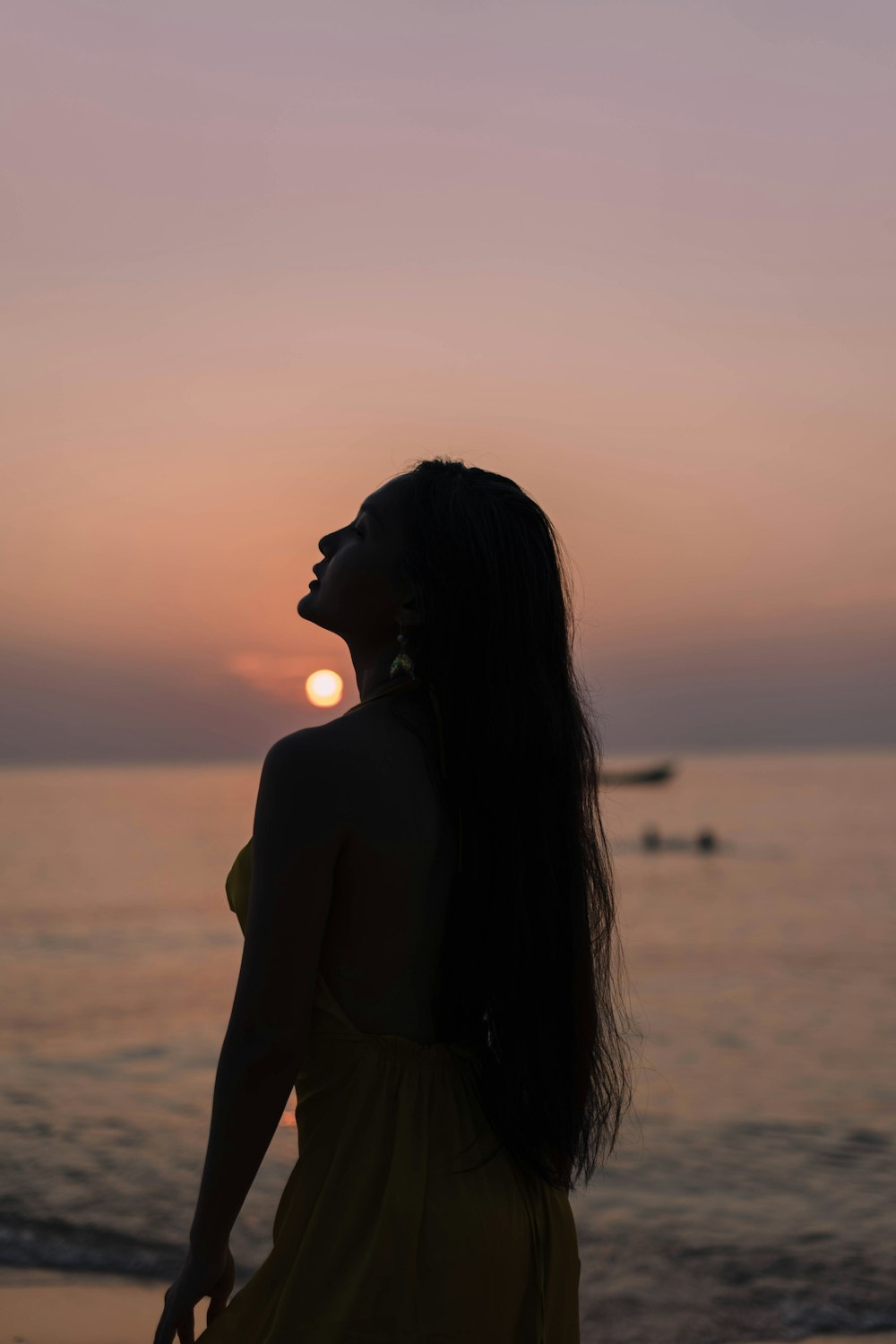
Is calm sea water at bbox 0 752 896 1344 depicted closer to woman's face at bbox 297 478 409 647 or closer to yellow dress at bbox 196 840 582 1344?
yellow dress at bbox 196 840 582 1344

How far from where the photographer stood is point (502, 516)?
187 cm

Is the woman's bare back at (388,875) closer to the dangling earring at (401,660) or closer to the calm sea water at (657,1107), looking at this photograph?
the dangling earring at (401,660)

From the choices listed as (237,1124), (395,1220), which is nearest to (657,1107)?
(395,1220)

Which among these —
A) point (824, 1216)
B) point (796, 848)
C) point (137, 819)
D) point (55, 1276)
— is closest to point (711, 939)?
point (824, 1216)

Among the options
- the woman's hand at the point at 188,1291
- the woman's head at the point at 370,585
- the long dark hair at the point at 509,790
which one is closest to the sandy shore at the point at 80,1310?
the woman's hand at the point at 188,1291

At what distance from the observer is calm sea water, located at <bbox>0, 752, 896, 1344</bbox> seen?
610 centimetres

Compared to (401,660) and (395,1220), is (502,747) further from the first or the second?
(395,1220)

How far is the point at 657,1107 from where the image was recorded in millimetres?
9516

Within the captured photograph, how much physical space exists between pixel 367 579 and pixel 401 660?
142 mm

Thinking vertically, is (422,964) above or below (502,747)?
below

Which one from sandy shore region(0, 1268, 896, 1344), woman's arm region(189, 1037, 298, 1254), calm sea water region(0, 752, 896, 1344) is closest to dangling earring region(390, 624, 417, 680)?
woman's arm region(189, 1037, 298, 1254)

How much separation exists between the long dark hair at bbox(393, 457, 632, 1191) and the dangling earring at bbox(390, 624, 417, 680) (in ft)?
0.05

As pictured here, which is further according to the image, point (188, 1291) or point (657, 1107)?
point (657, 1107)

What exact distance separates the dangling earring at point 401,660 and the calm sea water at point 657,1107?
4659 millimetres
